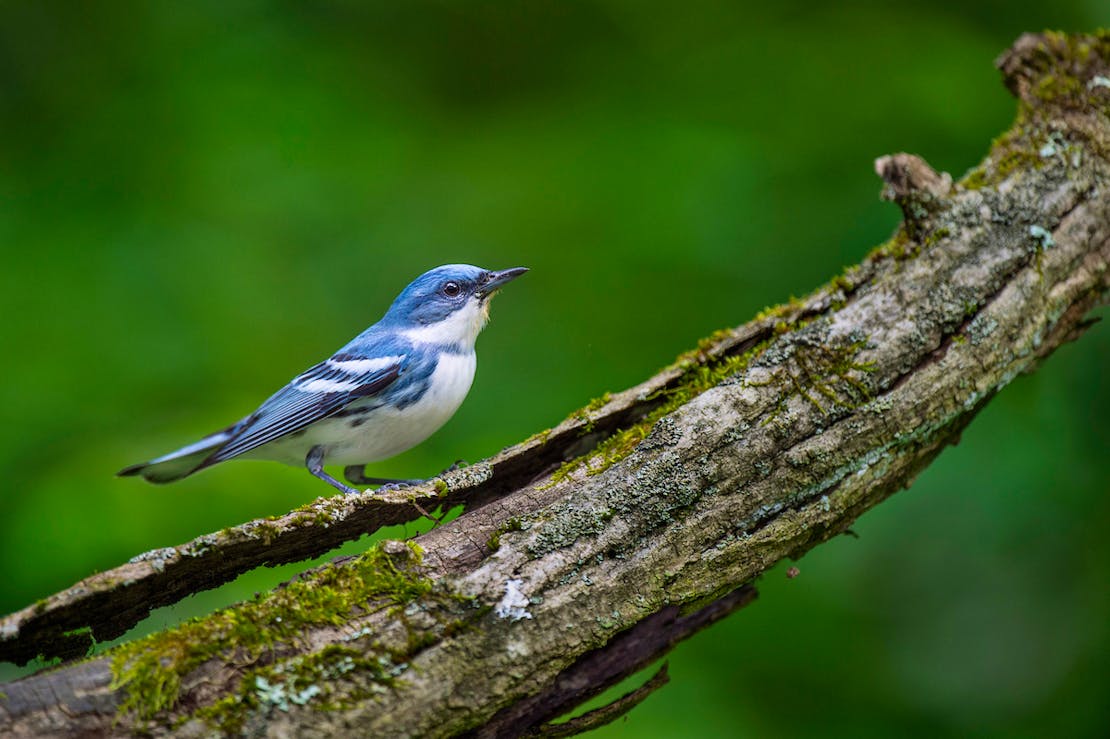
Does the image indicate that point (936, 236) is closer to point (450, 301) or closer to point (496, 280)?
point (496, 280)

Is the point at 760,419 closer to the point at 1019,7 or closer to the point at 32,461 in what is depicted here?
the point at 32,461

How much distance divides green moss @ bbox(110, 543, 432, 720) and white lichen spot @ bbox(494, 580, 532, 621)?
0.23 m

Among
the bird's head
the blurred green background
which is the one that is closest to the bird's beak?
the bird's head

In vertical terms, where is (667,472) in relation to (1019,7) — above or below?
below

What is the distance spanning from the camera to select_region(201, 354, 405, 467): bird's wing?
386 centimetres

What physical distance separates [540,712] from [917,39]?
4330mm

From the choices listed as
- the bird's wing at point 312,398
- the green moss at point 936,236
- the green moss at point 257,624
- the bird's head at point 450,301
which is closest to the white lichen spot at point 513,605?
the green moss at point 257,624

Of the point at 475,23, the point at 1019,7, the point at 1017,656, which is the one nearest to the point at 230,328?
the point at 475,23

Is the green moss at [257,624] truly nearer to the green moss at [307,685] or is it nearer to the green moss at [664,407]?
the green moss at [307,685]

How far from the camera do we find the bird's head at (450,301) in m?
4.31

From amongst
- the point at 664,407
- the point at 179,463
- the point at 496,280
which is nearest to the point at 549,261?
the point at 496,280

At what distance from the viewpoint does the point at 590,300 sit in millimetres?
4848

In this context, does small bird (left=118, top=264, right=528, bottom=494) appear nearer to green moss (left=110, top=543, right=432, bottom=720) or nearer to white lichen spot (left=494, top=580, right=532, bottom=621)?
green moss (left=110, top=543, right=432, bottom=720)

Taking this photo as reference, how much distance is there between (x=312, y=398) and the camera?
3916 mm
